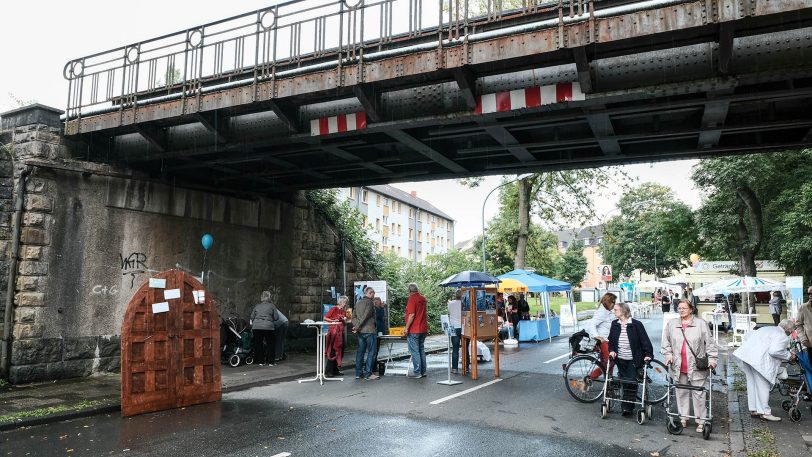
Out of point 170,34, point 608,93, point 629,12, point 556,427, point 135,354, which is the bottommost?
point 556,427

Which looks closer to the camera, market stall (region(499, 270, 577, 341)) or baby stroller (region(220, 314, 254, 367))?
baby stroller (region(220, 314, 254, 367))

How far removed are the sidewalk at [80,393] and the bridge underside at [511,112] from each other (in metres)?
4.74

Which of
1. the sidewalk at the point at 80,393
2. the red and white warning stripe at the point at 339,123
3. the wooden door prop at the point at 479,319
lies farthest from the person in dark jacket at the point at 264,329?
the red and white warning stripe at the point at 339,123

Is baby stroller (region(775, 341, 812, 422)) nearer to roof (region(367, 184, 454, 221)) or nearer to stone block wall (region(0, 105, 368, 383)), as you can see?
stone block wall (region(0, 105, 368, 383))

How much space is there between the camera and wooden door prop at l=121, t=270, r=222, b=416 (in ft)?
28.7

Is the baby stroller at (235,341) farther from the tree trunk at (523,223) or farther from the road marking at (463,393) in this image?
the tree trunk at (523,223)

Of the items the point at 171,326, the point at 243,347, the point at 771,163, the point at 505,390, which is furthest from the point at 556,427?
the point at 771,163

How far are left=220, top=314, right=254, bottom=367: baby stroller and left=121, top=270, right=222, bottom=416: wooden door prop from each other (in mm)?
4321

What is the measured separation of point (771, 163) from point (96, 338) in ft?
94.8

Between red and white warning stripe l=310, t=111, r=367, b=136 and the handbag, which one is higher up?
red and white warning stripe l=310, t=111, r=367, b=136

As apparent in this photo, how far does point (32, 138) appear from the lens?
11.7 m

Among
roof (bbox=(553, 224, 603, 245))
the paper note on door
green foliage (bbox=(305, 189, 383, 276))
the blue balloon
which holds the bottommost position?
the paper note on door

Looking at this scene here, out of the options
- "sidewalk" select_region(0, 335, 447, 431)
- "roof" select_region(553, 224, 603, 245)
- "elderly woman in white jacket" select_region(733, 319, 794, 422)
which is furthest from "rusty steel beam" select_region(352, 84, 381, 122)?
"roof" select_region(553, 224, 603, 245)

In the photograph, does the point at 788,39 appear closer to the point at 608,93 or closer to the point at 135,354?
the point at 608,93
